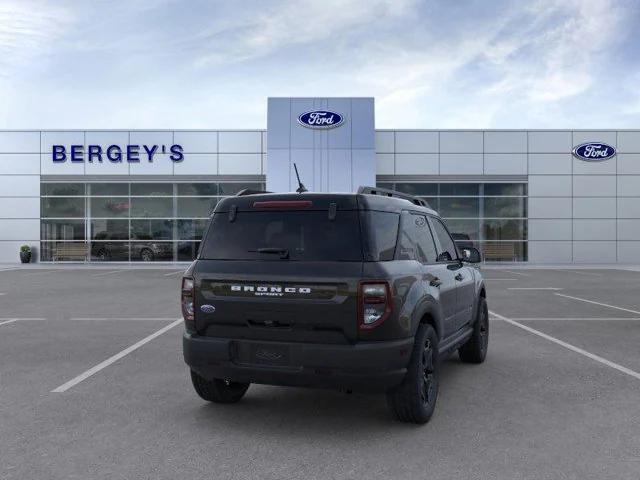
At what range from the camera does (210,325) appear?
173 inches

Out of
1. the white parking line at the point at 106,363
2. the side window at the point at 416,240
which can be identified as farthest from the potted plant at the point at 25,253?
the side window at the point at 416,240

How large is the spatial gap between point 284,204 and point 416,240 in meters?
1.29

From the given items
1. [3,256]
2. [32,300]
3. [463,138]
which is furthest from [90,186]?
[463,138]

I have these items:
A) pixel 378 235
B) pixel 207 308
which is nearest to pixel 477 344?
pixel 378 235

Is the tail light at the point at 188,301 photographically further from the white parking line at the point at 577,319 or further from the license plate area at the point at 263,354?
the white parking line at the point at 577,319

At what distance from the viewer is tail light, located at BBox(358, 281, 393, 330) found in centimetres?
405

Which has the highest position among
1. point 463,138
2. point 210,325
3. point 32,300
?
point 463,138

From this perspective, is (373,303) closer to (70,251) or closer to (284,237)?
(284,237)

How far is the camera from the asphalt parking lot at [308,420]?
3672 millimetres

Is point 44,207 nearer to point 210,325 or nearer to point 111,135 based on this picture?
point 111,135

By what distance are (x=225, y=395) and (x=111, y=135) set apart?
2640cm

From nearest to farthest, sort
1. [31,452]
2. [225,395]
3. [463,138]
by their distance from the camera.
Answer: [31,452] < [225,395] < [463,138]

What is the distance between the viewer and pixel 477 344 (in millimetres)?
6594

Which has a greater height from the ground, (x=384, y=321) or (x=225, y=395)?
(x=384, y=321)
